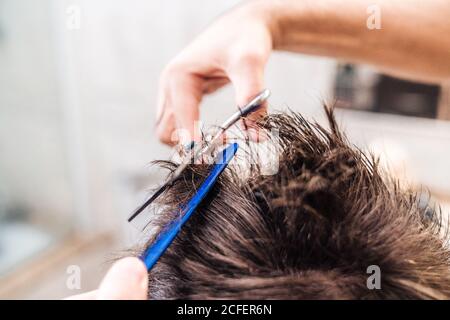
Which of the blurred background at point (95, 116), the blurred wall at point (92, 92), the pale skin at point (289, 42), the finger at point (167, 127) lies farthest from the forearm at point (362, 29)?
the blurred wall at point (92, 92)

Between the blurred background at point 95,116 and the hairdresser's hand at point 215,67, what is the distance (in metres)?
0.95

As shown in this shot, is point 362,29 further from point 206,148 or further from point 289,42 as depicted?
point 206,148

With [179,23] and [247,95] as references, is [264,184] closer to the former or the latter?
[247,95]

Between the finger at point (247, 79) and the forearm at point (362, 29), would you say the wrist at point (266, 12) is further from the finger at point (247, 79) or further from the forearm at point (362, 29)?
the finger at point (247, 79)

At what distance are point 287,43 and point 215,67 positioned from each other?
163 millimetres

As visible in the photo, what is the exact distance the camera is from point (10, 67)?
6.81 feet

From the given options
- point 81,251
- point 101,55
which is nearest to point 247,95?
point 101,55

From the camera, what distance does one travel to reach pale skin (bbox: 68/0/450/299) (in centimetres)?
72

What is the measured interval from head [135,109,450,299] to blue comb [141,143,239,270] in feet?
0.06

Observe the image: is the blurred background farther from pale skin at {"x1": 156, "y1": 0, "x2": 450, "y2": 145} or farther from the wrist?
the wrist

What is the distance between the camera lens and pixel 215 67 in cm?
77
